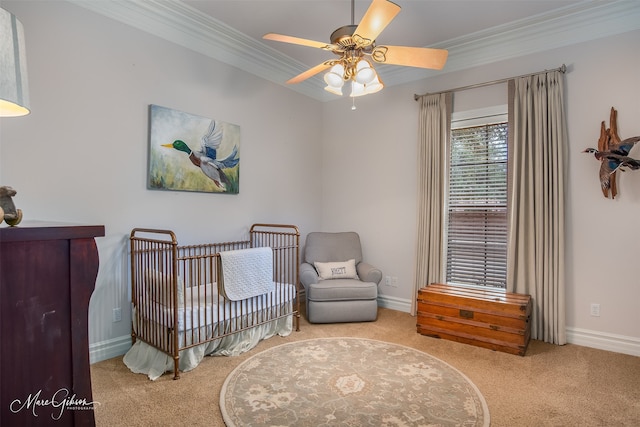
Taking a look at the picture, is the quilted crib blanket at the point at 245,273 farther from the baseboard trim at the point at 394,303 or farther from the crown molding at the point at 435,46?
the crown molding at the point at 435,46

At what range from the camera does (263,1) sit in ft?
8.87

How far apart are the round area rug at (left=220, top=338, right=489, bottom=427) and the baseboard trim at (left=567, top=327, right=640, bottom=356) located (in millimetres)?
1330

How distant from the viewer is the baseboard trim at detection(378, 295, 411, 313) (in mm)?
3875

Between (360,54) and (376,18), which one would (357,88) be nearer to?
(360,54)

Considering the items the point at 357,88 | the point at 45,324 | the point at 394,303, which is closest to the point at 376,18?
the point at 357,88

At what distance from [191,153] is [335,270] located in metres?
1.93

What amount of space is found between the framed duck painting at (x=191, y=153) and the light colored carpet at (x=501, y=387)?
1.49 meters

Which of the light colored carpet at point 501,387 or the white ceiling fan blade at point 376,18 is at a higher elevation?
the white ceiling fan blade at point 376,18

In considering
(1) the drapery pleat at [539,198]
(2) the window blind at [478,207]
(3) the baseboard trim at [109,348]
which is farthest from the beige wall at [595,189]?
(3) the baseboard trim at [109,348]

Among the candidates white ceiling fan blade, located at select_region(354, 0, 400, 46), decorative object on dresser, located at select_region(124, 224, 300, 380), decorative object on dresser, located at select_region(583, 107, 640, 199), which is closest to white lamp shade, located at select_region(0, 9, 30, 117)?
decorative object on dresser, located at select_region(124, 224, 300, 380)

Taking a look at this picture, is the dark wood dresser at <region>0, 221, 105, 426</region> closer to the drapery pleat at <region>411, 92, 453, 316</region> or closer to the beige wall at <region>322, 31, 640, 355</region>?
the drapery pleat at <region>411, 92, 453, 316</region>

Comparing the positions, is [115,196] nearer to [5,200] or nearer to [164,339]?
[164,339]

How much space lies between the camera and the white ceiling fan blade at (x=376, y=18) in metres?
1.69

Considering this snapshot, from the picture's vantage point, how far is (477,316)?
2.89m
